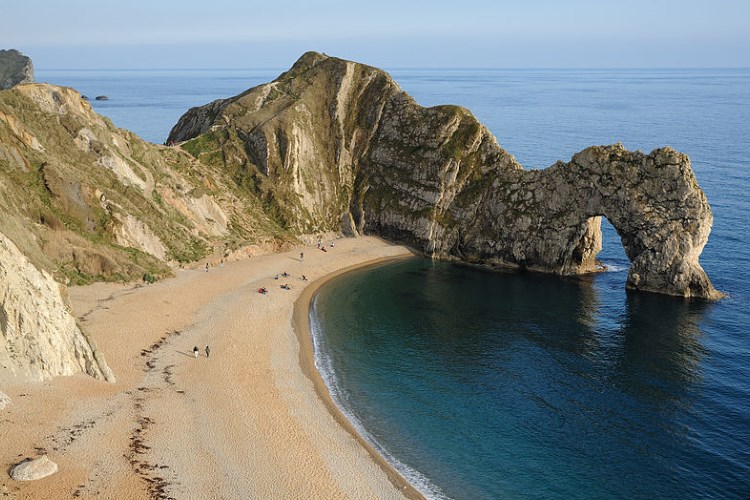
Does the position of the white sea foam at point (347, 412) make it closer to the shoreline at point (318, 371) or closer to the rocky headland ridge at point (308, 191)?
the shoreline at point (318, 371)

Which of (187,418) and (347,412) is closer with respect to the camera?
(187,418)

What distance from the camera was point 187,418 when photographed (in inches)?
1652

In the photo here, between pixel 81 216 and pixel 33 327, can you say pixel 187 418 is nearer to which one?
pixel 33 327

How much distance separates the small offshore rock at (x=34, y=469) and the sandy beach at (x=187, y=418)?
0.39 meters

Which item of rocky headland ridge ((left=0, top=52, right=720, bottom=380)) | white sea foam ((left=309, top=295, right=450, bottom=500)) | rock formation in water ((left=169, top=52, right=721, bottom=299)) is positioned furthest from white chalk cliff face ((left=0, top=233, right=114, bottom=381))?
rock formation in water ((left=169, top=52, right=721, bottom=299))

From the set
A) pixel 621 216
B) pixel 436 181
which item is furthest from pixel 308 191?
pixel 621 216

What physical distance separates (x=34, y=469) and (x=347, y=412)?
73.5 feet

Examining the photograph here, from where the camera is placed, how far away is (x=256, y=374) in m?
50.8

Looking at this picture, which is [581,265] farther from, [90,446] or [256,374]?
[90,446]

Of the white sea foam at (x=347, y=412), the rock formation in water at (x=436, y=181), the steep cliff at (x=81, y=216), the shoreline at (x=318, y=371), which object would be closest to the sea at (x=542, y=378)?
the white sea foam at (x=347, y=412)

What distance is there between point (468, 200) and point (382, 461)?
5891 centimetres

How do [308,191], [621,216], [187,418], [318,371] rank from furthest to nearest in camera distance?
[308,191], [621,216], [318,371], [187,418]

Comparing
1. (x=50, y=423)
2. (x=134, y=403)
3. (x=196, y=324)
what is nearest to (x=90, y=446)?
(x=50, y=423)

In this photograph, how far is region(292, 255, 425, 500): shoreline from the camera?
37750 millimetres
